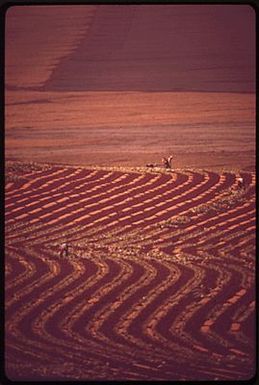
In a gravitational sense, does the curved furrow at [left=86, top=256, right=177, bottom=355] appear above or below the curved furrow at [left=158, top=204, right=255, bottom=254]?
below

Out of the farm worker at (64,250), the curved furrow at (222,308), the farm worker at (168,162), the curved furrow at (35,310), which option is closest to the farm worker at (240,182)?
the farm worker at (168,162)

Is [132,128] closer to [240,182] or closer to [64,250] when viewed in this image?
[240,182]

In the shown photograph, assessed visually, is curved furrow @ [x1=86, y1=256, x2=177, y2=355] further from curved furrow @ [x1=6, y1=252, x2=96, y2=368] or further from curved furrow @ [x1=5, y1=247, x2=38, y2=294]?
curved furrow @ [x1=5, y1=247, x2=38, y2=294]

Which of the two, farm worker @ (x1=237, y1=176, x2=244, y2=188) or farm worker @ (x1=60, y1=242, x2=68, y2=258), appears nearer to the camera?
farm worker @ (x1=60, y1=242, x2=68, y2=258)

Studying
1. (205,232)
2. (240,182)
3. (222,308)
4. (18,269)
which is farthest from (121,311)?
(240,182)

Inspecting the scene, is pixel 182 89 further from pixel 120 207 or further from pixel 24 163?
pixel 120 207

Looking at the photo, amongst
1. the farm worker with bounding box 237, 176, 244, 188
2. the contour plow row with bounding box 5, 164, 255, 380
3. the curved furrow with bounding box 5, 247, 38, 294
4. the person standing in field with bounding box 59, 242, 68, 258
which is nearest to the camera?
the contour plow row with bounding box 5, 164, 255, 380

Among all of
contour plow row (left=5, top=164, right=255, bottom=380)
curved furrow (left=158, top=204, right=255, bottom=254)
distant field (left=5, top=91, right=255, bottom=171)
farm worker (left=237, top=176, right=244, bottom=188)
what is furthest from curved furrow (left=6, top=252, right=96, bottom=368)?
distant field (left=5, top=91, right=255, bottom=171)

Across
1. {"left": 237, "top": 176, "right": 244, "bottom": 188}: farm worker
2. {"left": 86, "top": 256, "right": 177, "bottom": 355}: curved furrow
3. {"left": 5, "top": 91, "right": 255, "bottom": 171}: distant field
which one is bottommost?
{"left": 86, "top": 256, "right": 177, "bottom": 355}: curved furrow

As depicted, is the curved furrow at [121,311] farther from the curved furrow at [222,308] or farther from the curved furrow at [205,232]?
the curved furrow at [205,232]
